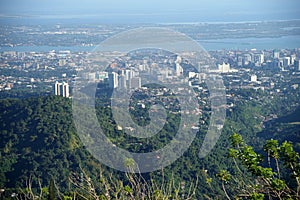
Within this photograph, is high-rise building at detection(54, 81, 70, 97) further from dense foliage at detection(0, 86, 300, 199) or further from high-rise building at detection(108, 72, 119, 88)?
dense foliage at detection(0, 86, 300, 199)

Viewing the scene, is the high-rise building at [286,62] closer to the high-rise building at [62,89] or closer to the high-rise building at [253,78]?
the high-rise building at [253,78]

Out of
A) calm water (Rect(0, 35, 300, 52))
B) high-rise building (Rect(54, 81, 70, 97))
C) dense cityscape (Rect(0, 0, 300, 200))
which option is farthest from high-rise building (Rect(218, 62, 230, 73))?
high-rise building (Rect(54, 81, 70, 97))

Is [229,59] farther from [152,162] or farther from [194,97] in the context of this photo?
[152,162]

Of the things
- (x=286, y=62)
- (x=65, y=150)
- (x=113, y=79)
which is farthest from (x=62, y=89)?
(x=286, y=62)

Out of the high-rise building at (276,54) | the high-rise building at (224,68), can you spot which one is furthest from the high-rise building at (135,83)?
the high-rise building at (276,54)

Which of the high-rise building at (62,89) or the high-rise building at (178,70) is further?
the high-rise building at (178,70)
